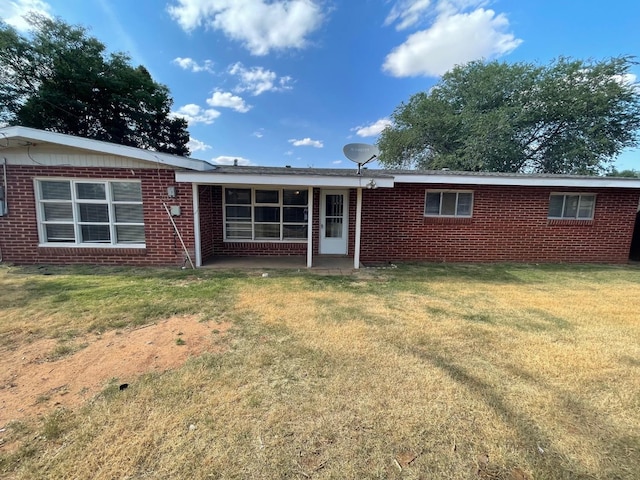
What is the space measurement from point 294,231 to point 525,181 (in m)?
6.71

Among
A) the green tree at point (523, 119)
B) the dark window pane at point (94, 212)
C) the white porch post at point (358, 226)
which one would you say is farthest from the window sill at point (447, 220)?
the green tree at point (523, 119)

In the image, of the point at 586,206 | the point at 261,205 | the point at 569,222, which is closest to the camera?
the point at 569,222

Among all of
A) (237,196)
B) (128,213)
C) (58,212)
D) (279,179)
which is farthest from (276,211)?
(58,212)

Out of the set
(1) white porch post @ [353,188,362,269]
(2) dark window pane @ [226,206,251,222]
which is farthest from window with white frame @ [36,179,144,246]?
(1) white porch post @ [353,188,362,269]

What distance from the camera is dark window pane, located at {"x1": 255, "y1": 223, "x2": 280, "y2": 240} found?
922 cm

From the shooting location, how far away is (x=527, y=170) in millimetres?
22156

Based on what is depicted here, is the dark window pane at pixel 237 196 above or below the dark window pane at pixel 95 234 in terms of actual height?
above

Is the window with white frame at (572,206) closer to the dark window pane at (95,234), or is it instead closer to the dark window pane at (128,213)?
the dark window pane at (128,213)

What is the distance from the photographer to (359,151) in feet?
25.0

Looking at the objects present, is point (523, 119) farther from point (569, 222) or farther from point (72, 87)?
point (72, 87)

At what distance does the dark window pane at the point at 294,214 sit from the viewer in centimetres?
919

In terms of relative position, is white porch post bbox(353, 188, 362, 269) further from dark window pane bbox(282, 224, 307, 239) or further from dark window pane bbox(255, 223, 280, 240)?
dark window pane bbox(255, 223, 280, 240)

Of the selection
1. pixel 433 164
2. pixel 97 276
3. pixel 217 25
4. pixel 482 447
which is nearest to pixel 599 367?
pixel 482 447

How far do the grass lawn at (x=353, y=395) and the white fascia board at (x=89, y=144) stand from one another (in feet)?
10.6
